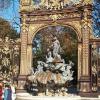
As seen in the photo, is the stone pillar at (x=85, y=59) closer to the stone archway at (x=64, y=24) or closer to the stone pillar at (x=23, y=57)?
the stone archway at (x=64, y=24)

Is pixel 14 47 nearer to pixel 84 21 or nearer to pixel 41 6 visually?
pixel 41 6

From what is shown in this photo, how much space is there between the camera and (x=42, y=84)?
1948cm

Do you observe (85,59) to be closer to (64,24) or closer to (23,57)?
(64,24)

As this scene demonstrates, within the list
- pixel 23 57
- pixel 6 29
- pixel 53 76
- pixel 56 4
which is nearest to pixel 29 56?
pixel 23 57

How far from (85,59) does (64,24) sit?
254cm

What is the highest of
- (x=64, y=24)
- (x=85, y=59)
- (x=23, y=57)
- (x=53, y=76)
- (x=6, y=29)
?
(x=6, y=29)

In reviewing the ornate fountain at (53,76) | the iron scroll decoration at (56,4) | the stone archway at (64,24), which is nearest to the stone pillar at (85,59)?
the stone archway at (64,24)

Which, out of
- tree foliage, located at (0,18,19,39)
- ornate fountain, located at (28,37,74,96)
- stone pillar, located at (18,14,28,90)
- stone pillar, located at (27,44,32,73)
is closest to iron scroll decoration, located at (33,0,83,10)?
stone pillar, located at (18,14,28,90)

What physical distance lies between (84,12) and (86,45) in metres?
1.89

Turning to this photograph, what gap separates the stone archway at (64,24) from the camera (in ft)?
65.6

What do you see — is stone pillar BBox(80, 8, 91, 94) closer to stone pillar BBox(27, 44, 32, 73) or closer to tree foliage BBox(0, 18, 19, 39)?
stone pillar BBox(27, 44, 32, 73)

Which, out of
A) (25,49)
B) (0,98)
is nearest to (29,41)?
(25,49)

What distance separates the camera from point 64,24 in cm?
2108

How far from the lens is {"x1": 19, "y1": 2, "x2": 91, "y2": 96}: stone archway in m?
20.0
